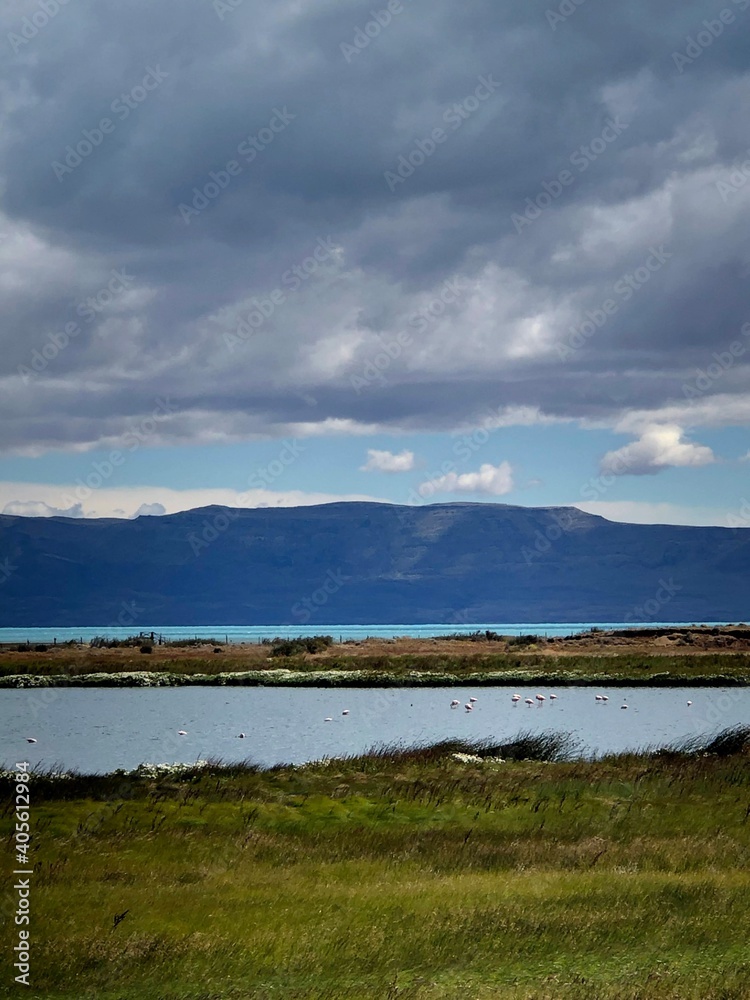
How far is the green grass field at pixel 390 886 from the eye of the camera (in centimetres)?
1280

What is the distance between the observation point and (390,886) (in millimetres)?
17234

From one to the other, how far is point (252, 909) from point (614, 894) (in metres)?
5.48

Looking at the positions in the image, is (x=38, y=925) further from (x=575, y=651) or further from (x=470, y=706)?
(x=575, y=651)

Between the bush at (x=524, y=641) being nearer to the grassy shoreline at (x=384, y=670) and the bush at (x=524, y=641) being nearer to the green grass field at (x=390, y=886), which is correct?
the grassy shoreline at (x=384, y=670)

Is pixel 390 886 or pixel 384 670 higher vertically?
pixel 390 886

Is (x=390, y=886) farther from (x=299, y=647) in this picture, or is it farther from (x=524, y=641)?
(x=524, y=641)

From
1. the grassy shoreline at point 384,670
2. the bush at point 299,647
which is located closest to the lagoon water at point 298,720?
the grassy shoreline at point 384,670

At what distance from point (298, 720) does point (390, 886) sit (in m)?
34.5

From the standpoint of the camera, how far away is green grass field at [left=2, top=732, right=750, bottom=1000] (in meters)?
12.8

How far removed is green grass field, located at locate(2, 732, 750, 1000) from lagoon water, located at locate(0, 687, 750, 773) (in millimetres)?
10856

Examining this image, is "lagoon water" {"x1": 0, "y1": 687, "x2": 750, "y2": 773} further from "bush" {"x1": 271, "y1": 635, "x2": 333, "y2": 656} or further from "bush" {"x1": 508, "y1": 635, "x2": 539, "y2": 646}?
"bush" {"x1": 508, "y1": 635, "x2": 539, "y2": 646}

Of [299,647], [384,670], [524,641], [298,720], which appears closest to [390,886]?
[298,720]

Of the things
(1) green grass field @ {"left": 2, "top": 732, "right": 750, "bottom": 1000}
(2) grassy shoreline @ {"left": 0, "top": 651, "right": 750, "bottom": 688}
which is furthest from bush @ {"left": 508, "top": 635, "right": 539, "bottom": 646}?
(1) green grass field @ {"left": 2, "top": 732, "right": 750, "bottom": 1000}

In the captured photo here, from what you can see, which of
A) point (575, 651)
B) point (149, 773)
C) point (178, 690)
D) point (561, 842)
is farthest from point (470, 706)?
point (575, 651)
